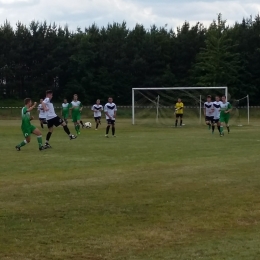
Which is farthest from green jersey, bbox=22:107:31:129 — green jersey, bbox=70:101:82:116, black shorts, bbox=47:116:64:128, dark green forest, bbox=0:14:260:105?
dark green forest, bbox=0:14:260:105

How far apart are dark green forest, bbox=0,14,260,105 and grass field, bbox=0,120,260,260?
59.4 metres

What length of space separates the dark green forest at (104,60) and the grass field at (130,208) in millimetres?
59361

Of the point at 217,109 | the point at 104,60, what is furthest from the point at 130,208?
the point at 104,60

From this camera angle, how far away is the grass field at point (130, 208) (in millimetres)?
8133

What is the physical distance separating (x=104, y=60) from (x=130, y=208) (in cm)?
7120

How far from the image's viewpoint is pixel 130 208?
10.6m

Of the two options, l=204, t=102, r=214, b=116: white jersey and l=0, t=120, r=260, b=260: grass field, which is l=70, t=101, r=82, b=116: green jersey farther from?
l=0, t=120, r=260, b=260: grass field

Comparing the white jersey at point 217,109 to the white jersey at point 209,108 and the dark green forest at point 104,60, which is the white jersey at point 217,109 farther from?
the dark green forest at point 104,60

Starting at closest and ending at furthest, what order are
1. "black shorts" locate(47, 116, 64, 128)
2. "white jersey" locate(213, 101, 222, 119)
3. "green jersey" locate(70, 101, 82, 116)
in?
"black shorts" locate(47, 116, 64, 128) < "white jersey" locate(213, 101, 222, 119) < "green jersey" locate(70, 101, 82, 116)

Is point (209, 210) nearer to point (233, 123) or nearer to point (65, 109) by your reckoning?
point (65, 109)

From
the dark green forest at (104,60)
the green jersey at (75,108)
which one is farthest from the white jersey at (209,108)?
the dark green forest at (104,60)

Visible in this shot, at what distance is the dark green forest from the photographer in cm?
7756

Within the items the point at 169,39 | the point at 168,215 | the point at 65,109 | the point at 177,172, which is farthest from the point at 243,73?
the point at 168,215

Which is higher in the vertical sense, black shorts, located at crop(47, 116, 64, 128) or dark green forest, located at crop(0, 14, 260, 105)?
dark green forest, located at crop(0, 14, 260, 105)
